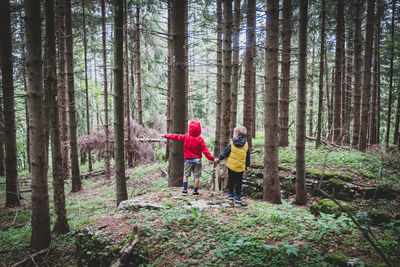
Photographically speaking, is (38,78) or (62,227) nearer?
(38,78)

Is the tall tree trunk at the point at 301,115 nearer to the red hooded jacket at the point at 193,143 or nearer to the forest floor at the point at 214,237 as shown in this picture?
the forest floor at the point at 214,237

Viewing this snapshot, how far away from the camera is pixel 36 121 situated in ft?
13.9

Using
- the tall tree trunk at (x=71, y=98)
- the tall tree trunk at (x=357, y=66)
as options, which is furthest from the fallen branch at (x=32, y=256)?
the tall tree trunk at (x=357, y=66)

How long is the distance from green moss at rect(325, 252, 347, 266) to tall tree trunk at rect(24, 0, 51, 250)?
4936 millimetres

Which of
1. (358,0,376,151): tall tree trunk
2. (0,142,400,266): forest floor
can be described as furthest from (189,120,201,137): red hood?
(358,0,376,151): tall tree trunk

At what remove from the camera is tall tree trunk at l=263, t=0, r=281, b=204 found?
5.91 meters

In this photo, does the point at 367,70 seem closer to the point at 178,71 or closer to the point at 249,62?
the point at 249,62

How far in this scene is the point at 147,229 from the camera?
3975 mm

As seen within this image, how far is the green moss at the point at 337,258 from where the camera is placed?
9.52 ft

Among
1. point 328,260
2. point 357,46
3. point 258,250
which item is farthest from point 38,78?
point 357,46

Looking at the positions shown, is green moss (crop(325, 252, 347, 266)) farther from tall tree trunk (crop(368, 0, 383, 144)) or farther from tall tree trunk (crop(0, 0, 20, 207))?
tall tree trunk (crop(368, 0, 383, 144))

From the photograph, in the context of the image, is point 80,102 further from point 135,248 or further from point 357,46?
point 357,46

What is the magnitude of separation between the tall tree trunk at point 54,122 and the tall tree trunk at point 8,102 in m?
3.20

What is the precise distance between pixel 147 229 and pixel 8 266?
282 cm
